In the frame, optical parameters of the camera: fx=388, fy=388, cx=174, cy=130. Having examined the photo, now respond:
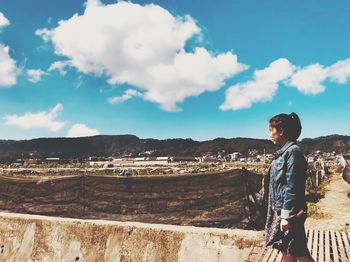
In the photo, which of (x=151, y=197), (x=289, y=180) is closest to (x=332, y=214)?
(x=151, y=197)

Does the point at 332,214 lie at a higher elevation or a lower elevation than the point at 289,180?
lower

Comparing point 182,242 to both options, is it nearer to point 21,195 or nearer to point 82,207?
point 82,207

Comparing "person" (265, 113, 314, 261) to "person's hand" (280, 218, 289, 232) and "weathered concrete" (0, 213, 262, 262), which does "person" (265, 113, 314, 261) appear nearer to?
"person's hand" (280, 218, 289, 232)

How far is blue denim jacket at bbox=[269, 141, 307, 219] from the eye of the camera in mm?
2760

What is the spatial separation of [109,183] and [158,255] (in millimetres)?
1935

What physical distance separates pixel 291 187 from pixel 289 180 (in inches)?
2.1

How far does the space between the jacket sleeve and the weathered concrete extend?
4.45ft

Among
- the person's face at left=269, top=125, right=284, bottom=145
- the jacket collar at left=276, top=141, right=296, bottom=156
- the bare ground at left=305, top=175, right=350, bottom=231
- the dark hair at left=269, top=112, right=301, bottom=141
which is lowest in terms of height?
the bare ground at left=305, top=175, right=350, bottom=231

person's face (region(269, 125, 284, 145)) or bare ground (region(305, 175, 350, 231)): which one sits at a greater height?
person's face (region(269, 125, 284, 145))

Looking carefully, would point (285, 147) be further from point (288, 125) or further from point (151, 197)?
point (151, 197)

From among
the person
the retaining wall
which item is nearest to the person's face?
the person

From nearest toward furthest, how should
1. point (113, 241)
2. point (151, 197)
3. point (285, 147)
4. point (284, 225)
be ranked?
point (284, 225), point (285, 147), point (113, 241), point (151, 197)

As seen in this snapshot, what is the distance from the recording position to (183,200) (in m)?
5.93

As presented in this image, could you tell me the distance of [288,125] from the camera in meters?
2.99
